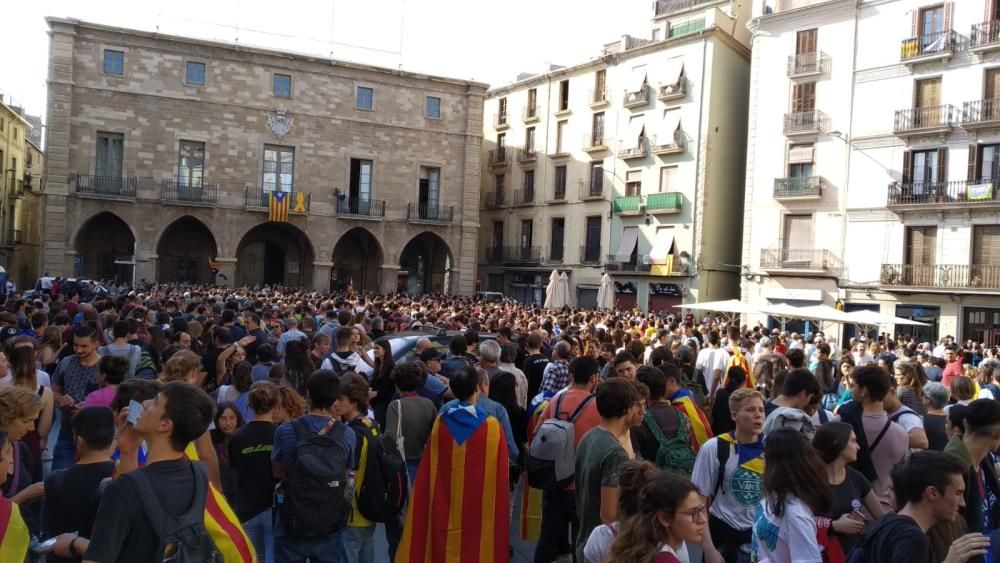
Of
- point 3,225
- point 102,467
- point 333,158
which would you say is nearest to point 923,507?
point 102,467

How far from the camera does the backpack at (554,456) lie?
4801 millimetres

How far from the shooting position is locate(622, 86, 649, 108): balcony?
3334 cm

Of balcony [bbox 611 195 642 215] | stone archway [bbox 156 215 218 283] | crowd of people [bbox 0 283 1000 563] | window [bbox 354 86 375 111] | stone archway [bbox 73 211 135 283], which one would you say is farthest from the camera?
window [bbox 354 86 375 111]

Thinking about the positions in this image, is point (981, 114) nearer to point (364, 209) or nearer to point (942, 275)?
point (942, 275)

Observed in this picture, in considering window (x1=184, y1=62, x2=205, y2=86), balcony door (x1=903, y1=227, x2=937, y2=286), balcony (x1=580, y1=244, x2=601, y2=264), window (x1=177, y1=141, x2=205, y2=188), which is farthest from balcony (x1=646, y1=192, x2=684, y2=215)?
window (x1=184, y1=62, x2=205, y2=86)

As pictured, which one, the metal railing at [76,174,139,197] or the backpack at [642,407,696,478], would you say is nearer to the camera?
the backpack at [642,407,696,478]

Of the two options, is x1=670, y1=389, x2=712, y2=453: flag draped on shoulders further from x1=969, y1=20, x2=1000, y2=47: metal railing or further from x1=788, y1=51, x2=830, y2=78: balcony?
x1=788, y1=51, x2=830, y2=78: balcony

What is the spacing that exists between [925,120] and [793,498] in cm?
2644

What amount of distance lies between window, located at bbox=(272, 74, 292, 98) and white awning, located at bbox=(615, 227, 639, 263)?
16383mm

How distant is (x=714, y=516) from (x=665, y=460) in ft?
3.06

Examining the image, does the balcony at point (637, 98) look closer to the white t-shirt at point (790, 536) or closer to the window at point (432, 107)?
the window at point (432, 107)

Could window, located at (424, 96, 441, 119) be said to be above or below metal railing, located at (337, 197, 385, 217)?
above

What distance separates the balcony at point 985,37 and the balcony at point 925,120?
1.94 m

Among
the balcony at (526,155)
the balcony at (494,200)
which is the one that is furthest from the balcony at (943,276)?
the balcony at (494,200)
